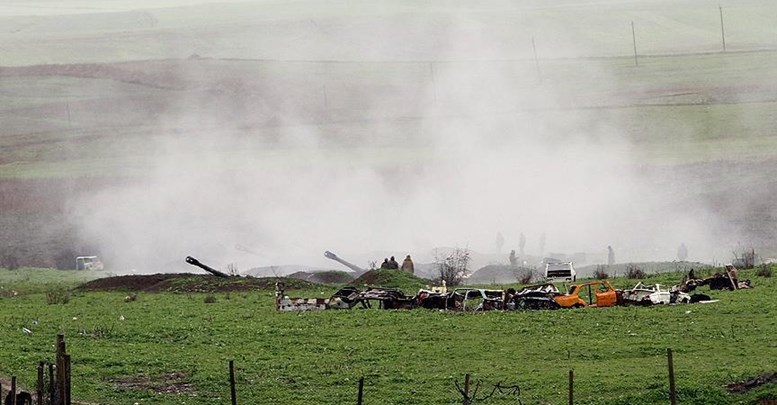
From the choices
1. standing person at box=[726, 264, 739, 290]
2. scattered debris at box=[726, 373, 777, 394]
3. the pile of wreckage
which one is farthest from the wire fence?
standing person at box=[726, 264, 739, 290]

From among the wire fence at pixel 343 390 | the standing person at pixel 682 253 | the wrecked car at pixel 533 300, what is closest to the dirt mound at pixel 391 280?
the wrecked car at pixel 533 300

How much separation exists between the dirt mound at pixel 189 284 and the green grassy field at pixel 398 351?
243 inches

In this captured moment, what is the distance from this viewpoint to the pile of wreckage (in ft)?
146

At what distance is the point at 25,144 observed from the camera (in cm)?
10025

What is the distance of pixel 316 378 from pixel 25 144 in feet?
224

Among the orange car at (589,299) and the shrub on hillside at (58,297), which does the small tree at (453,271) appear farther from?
the shrub on hillside at (58,297)

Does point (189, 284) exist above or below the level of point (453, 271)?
below

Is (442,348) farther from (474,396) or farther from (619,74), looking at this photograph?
(619,74)

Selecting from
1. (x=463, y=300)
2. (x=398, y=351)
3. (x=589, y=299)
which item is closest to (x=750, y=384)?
(x=398, y=351)

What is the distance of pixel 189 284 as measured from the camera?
55.4 meters

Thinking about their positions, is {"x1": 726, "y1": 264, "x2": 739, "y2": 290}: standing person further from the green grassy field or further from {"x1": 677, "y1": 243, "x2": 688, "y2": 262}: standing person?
{"x1": 677, "y1": 243, "x2": 688, "y2": 262}: standing person

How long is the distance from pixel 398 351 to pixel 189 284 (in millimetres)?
18498

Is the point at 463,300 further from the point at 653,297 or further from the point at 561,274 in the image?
the point at 561,274

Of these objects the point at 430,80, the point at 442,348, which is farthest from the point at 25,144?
the point at 442,348
